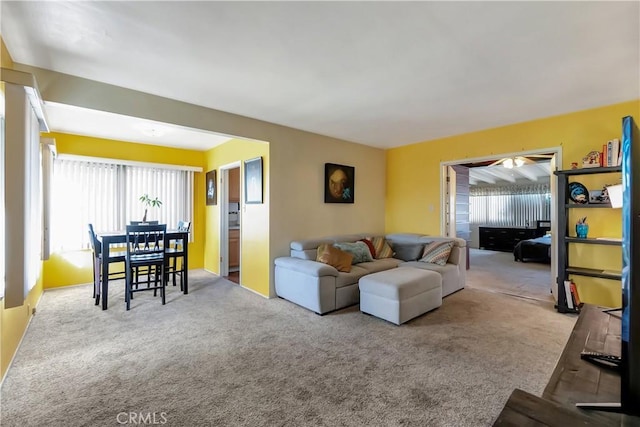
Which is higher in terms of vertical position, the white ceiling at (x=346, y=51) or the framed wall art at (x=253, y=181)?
the white ceiling at (x=346, y=51)

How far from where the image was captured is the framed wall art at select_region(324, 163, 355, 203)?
4.67 metres

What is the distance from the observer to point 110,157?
497cm

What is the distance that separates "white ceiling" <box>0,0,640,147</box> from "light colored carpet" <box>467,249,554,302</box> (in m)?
2.55

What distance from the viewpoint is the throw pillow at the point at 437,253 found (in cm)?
413

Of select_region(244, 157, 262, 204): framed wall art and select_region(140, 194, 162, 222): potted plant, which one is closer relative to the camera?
select_region(244, 157, 262, 204): framed wall art

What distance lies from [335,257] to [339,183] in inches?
60.3

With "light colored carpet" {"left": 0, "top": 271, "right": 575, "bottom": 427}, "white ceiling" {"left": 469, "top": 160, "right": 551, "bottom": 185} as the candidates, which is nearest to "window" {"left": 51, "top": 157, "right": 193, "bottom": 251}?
"light colored carpet" {"left": 0, "top": 271, "right": 575, "bottom": 427}

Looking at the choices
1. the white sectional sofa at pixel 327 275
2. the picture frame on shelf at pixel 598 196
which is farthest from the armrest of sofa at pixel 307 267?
the picture frame on shelf at pixel 598 196

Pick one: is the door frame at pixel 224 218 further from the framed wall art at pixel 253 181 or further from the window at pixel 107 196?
the framed wall art at pixel 253 181

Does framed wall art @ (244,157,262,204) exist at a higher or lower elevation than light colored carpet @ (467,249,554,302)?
higher

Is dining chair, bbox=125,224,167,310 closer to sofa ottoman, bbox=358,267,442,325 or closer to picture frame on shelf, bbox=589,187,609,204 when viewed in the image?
sofa ottoman, bbox=358,267,442,325

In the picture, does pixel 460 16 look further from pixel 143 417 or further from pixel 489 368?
pixel 143 417

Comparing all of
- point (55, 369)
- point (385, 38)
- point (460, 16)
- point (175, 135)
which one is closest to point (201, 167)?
point (175, 135)

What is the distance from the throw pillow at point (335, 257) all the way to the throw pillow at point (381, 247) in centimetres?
91
